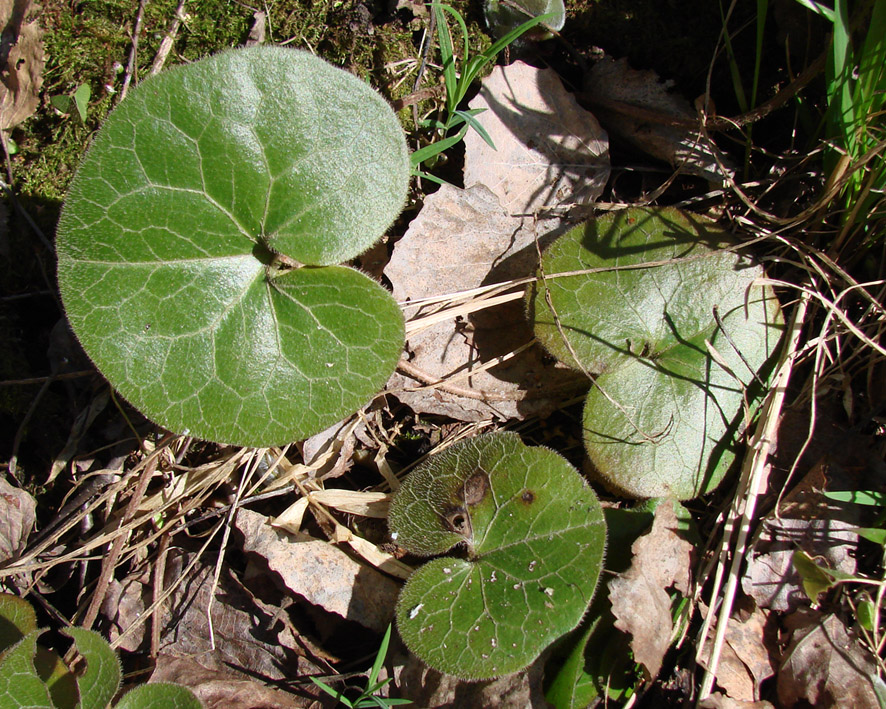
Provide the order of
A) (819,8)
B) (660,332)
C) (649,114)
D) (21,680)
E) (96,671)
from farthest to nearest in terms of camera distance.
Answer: (649,114) < (660,332) < (819,8) < (96,671) < (21,680)

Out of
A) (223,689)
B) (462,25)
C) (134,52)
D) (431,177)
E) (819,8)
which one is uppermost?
(819,8)

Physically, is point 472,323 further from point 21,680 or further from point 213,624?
point 21,680

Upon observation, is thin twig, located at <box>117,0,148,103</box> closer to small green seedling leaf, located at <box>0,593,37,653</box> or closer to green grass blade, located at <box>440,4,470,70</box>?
green grass blade, located at <box>440,4,470,70</box>

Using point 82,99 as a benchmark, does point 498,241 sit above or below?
below

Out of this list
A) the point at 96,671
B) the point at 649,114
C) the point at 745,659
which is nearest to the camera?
the point at 96,671

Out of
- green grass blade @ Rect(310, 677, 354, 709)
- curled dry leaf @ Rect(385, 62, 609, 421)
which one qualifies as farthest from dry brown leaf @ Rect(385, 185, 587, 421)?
green grass blade @ Rect(310, 677, 354, 709)

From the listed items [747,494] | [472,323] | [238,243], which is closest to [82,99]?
[238,243]

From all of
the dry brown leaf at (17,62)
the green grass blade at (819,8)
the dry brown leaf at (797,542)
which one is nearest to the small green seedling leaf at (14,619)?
the dry brown leaf at (17,62)
